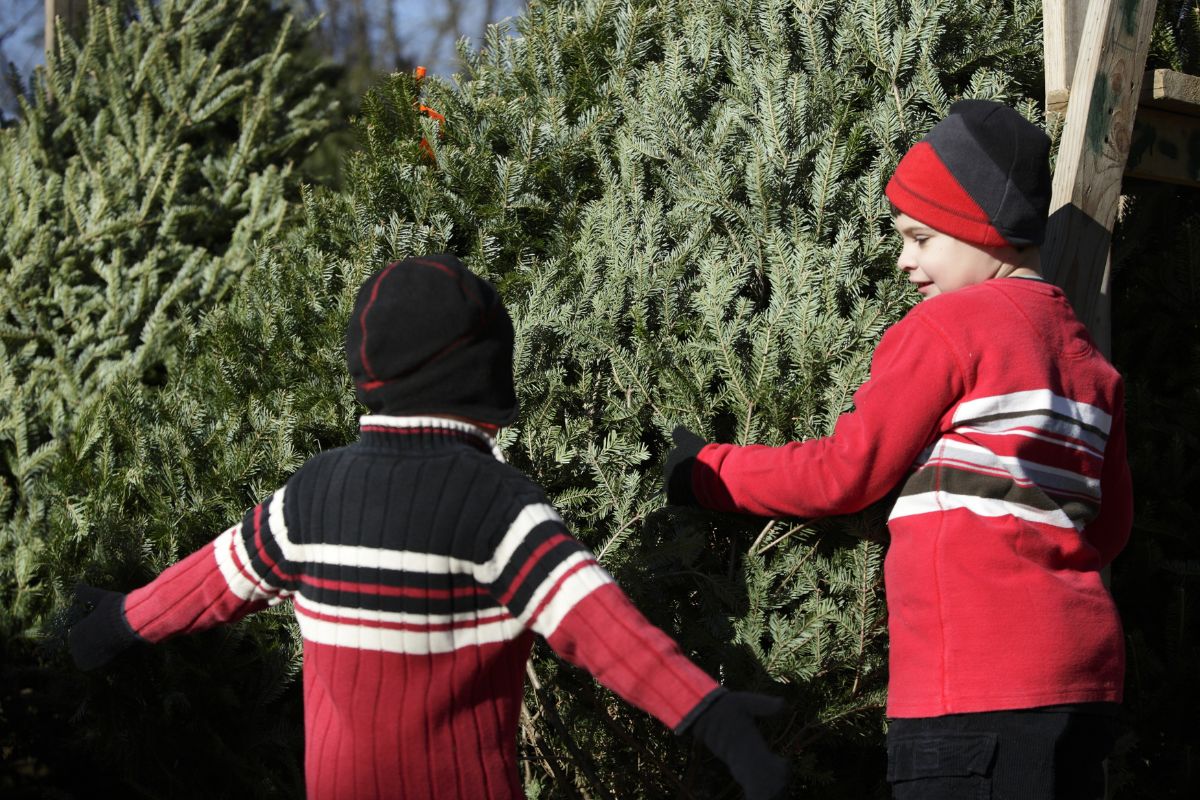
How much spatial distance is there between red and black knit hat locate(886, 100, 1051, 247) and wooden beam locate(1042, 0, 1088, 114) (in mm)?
610

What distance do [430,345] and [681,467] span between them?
2.44 feet

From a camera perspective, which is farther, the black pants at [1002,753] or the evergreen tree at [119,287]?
the evergreen tree at [119,287]

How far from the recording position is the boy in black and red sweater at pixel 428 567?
1.81 metres

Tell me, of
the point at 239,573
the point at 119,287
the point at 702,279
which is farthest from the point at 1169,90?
the point at 119,287

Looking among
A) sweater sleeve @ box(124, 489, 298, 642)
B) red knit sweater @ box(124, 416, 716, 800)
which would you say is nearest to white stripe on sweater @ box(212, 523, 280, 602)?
sweater sleeve @ box(124, 489, 298, 642)

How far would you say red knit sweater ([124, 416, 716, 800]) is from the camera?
5.89 feet

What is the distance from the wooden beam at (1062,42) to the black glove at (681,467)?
1.23 m

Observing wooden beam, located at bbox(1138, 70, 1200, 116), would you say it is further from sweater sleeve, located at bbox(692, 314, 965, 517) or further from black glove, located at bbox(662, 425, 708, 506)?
black glove, located at bbox(662, 425, 708, 506)

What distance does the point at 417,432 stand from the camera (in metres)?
1.87

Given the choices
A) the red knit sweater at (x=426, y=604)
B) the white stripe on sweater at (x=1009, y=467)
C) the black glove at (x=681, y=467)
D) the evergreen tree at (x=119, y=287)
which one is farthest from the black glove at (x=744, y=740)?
the evergreen tree at (x=119, y=287)

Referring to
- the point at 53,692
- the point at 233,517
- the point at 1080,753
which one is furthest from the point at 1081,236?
A: the point at 53,692

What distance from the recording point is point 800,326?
252cm

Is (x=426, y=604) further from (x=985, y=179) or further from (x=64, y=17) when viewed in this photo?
(x=64, y=17)

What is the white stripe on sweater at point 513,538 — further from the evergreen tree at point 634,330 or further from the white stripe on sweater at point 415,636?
the evergreen tree at point 634,330
